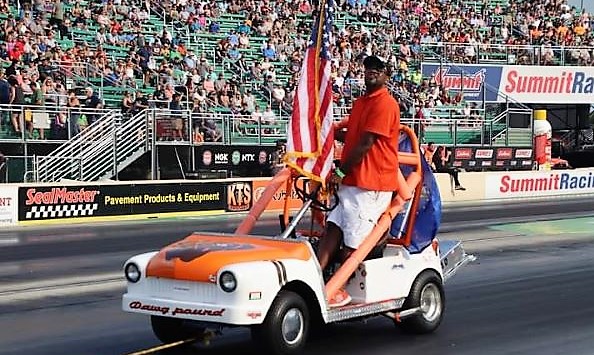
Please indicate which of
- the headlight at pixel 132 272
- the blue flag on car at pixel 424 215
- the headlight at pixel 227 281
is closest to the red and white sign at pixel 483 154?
the blue flag on car at pixel 424 215

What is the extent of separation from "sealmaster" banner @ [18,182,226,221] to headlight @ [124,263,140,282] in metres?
15.7

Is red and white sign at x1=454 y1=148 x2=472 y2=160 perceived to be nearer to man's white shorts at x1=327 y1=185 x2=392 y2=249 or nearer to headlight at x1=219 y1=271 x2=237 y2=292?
man's white shorts at x1=327 y1=185 x2=392 y2=249

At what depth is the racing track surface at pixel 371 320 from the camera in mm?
8664

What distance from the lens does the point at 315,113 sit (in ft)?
28.1

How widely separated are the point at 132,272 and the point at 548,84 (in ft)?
122

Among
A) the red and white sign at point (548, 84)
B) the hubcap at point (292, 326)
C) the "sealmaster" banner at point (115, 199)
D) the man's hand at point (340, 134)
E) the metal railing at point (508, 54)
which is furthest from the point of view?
the red and white sign at point (548, 84)

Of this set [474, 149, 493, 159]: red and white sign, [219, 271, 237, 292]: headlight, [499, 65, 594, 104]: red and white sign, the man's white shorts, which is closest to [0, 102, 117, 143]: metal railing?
[474, 149, 493, 159]: red and white sign

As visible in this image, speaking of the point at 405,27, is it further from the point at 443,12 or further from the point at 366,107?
the point at 366,107

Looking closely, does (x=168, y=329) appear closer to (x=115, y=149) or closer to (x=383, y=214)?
(x=383, y=214)

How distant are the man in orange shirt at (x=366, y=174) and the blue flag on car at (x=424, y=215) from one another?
67 centimetres

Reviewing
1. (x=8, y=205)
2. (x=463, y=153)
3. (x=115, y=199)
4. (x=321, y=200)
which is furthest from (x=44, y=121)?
(x=321, y=200)

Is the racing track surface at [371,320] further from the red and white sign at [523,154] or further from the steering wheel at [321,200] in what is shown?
the red and white sign at [523,154]

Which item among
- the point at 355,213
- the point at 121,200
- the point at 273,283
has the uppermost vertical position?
the point at 355,213

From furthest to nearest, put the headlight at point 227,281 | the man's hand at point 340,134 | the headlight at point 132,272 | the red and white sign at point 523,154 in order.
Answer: the red and white sign at point 523,154
the man's hand at point 340,134
the headlight at point 132,272
the headlight at point 227,281
